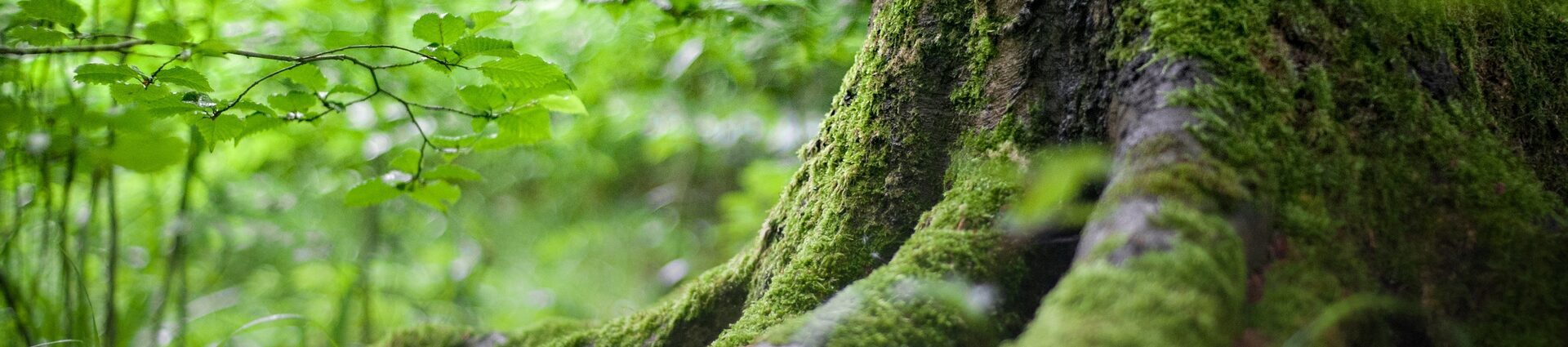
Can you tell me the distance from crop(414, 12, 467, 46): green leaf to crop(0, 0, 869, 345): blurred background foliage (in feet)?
0.71

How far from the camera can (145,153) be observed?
6.00 ft

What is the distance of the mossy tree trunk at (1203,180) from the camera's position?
37.4 inches

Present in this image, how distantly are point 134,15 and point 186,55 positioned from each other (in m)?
1.16

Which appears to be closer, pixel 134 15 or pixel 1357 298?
pixel 1357 298

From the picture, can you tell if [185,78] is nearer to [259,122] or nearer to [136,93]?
[136,93]

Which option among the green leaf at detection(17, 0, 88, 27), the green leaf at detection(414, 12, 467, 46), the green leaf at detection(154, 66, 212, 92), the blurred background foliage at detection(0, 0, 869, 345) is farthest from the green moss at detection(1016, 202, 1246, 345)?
the green leaf at detection(17, 0, 88, 27)

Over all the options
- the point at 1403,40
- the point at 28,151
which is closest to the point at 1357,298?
the point at 1403,40

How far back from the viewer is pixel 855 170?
1.59 m

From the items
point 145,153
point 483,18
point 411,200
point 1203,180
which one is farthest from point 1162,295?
point 411,200

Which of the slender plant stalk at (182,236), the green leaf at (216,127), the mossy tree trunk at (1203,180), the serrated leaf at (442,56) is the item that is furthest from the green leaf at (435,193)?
the slender plant stalk at (182,236)

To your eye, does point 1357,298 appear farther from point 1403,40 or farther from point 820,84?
point 820,84

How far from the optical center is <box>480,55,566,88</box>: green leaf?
1.58 meters

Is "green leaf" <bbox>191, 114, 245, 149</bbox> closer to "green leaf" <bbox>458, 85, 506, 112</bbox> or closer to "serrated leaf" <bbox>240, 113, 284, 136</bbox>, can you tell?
"serrated leaf" <bbox>240, 113, 284, 136</bbox>

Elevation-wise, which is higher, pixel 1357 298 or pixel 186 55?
pixel 186 55
